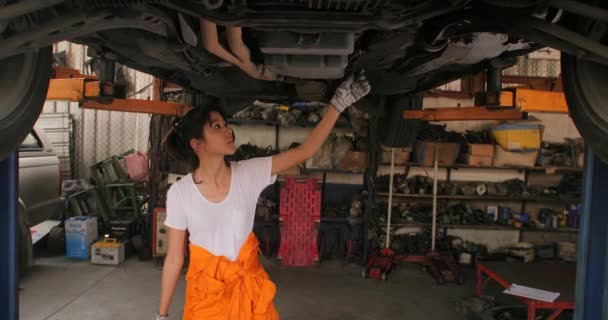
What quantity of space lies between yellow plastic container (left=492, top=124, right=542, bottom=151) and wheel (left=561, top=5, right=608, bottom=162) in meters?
4.42

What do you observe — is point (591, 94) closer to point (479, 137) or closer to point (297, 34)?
point (297, 34)

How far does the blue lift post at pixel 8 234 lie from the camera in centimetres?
168

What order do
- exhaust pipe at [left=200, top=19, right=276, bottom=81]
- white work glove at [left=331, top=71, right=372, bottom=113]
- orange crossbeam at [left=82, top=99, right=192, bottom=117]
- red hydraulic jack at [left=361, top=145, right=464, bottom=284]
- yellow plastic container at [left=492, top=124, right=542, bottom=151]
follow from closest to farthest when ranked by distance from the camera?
exhaust pipe at [left=200, top=19, right=276, bottom=81], white work glove at [left=331, top=71, right=372, bottom=113], orange crossbeam at [left=82, top=99, right=192, bottom=117], red hydraulic jack at [left=361, top=145, right=464, bottom=284], yellow plastic container at [left=492, top=124, right=542, bottom=151]

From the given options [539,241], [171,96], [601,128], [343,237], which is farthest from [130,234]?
[539,241]

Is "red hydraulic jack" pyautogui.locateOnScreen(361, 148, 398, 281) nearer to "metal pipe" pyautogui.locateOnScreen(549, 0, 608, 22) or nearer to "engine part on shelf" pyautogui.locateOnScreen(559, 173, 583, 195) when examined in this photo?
"engine part on shelf" pyautogui.locateOnScreen(559, 173, 583, 195)

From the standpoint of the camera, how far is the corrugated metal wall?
6.55 meters

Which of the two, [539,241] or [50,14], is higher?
[50,14]

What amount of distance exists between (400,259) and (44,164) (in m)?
4.22

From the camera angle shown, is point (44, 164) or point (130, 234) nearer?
point (44, 164)

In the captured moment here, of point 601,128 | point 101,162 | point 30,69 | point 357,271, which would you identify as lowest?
point 357,271

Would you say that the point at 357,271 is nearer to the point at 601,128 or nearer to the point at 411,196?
the point at 411,196

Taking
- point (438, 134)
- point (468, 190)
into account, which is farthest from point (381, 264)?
point (438, 134)

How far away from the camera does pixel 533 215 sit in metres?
6.11

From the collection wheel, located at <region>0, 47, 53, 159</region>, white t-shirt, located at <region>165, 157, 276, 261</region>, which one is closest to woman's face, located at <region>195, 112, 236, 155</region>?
white t-shirt, located at <region>165, 157, 276, 261</region>
